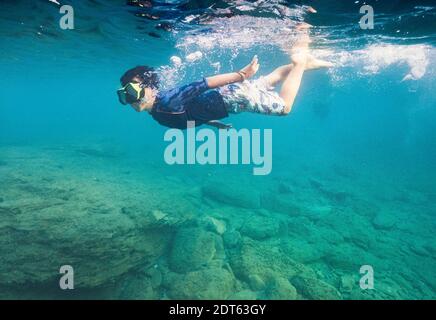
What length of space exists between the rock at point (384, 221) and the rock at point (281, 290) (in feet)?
26.6

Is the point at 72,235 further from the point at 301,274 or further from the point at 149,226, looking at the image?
the point at 301,274

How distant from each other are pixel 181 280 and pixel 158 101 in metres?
5.52

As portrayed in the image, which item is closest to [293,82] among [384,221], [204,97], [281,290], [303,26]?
[204,97]

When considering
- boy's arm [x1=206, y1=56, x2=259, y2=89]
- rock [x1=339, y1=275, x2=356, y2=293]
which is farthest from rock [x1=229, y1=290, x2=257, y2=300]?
boy's arm [x1=206, y1=56, x2=259, y2=89]

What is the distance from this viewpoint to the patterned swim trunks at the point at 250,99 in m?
5.83

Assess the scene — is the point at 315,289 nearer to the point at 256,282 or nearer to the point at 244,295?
the point at 256,282

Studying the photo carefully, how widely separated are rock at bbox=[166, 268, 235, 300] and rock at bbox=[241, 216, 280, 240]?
9.39 feet

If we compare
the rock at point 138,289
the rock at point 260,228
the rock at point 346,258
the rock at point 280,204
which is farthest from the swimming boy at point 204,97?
the rock at point 280,204

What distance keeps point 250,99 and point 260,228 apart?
23.7 ft

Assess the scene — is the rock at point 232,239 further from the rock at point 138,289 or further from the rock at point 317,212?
the rock at point 317,212

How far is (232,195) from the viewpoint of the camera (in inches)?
634

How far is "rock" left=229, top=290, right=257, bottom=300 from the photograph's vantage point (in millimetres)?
8211
